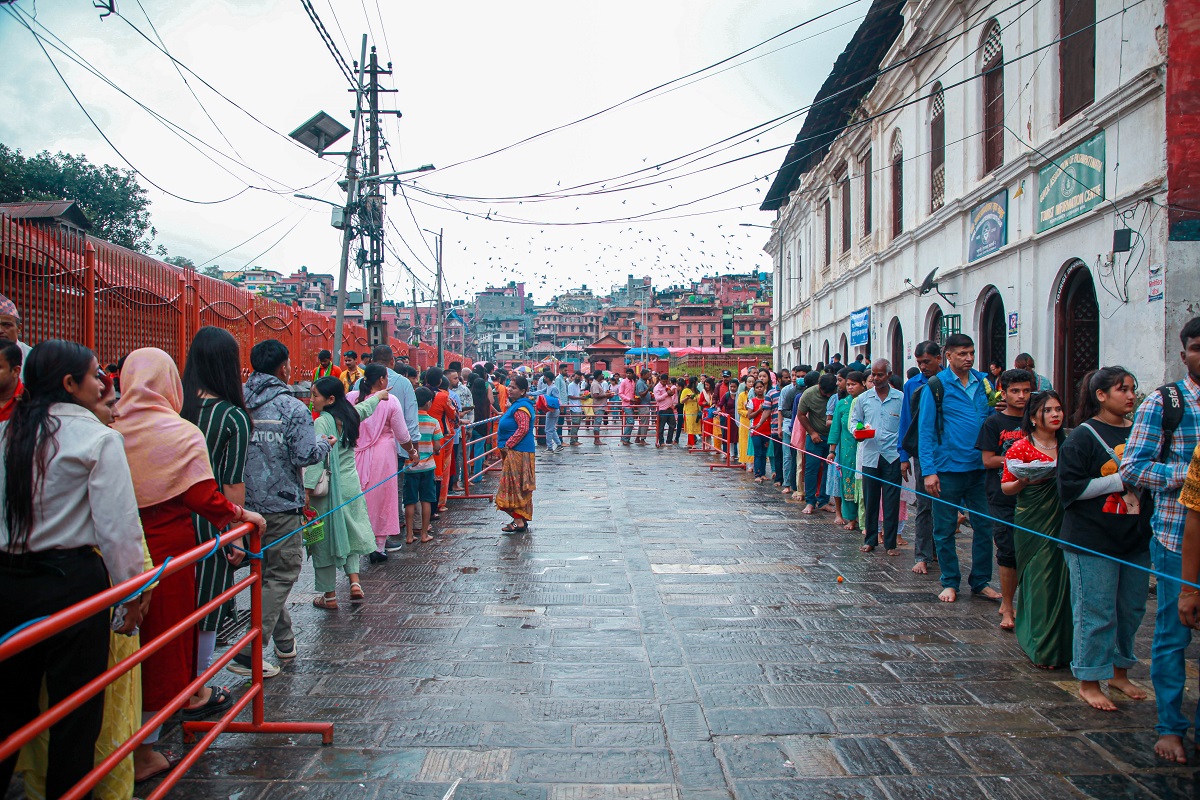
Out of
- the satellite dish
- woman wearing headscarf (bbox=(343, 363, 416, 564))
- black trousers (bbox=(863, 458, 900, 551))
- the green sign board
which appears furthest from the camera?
the satellite dish

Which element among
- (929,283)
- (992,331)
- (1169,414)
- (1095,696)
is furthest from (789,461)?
(1169,414)

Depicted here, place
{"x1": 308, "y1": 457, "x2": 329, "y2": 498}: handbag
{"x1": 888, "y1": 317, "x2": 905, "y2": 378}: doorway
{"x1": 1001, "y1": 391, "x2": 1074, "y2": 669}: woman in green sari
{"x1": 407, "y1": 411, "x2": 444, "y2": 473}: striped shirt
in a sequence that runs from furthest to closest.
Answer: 1. {"x1": 888, "y1": 317, "x2": 905, "y2": 378}: doorway
2. {"x1": 407, "y1": 411, "x2": 444, "y2": 473}: striped shirt
3. {"x1": 308, "y1": 457, "x2": 329, "y2": 498}: handbag
4. {"x1": 1001, "y1": 391, "x2": 1074, "y2": 669}: woman in green sari

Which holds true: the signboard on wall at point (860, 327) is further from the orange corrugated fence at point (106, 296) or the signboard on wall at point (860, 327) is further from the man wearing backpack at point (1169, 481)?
the man wearing backpack at point (1169, 481)

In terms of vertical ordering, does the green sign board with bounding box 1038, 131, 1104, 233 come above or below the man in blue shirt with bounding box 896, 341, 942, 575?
above

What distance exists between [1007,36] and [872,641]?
38.0ft

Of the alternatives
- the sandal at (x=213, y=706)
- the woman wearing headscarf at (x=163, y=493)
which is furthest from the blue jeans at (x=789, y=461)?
the woman wearing headscarf at (x=163, y=493)

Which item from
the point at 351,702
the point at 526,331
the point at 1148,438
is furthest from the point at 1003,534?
the point at 526,331

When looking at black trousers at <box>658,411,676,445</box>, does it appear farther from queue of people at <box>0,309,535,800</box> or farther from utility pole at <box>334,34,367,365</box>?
queue of people at <box>0,309,535,800</box>

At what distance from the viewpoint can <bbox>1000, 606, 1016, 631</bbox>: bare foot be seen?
530cm

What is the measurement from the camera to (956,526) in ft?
20.0

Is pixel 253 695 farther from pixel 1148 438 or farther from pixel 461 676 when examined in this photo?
pixel 1148 438

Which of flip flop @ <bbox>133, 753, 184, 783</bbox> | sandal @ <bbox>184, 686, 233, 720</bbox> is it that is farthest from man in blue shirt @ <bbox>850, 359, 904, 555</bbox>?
flip flop @ <bbox>133, 753, 184, 783</bbox>

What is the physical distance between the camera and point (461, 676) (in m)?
4.50

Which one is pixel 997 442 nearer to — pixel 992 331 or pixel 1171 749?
pixel 1171 749
